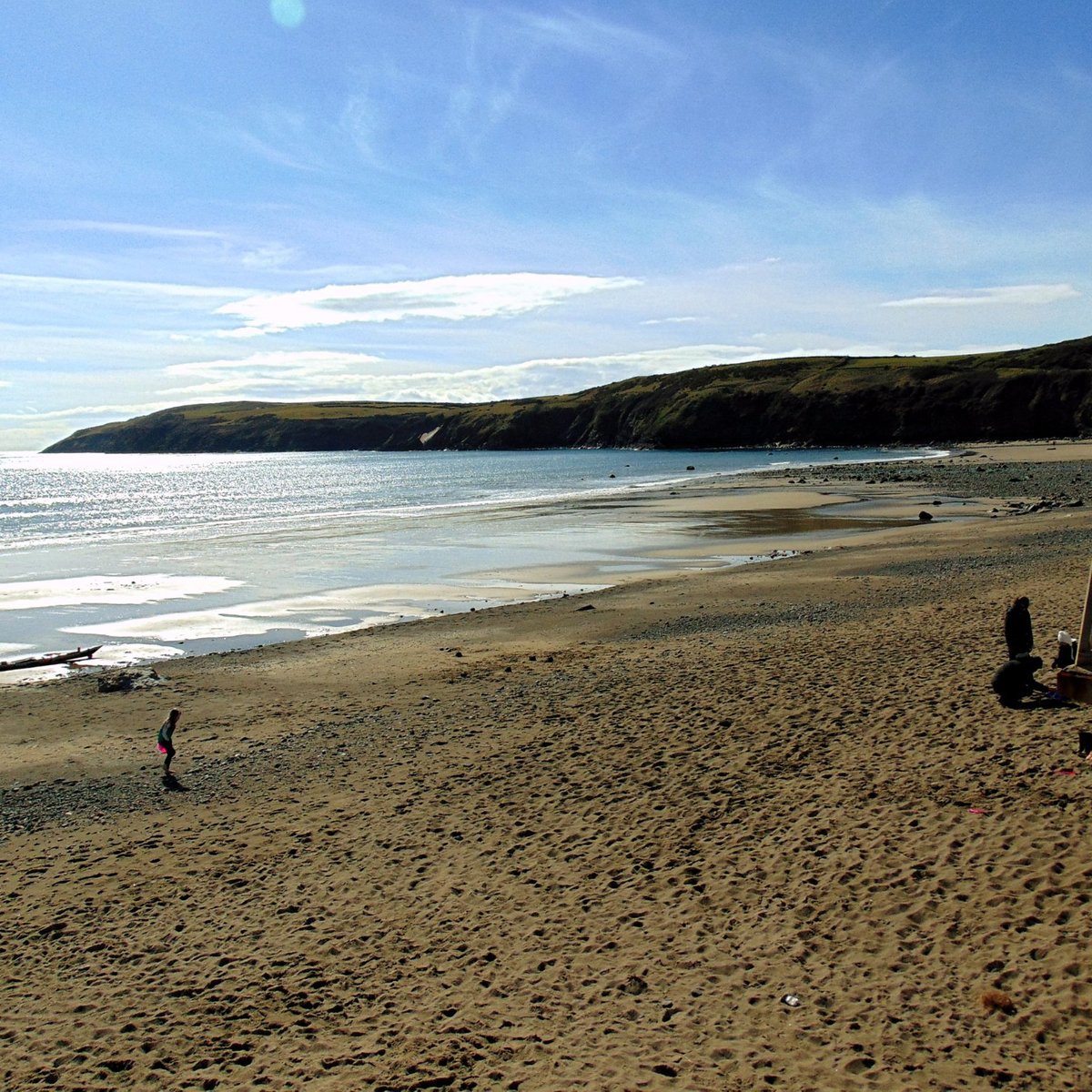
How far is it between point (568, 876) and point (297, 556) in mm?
34087

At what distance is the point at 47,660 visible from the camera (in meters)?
21.8

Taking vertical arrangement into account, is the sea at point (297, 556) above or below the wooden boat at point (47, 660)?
above

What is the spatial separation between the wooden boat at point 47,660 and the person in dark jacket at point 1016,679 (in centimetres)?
1925

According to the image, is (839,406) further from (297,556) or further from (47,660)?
(47,660)

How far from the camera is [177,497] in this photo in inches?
3588

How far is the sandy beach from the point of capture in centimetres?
696

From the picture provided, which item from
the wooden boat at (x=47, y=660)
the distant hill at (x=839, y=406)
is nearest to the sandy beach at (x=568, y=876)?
the wooden boat at (x=47, y=660)

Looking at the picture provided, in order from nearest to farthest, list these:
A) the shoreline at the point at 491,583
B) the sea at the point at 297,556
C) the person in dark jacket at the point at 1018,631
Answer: the person in dark jacket at the point at 1018,631
the shoreline at the point at 491,583
the sea at the point at 297,556

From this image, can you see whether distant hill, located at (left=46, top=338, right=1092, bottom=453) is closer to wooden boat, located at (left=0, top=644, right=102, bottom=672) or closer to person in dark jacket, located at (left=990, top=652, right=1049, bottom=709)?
person in dark jacket, located at (left=990, top=652, right=1049, bottom=709)

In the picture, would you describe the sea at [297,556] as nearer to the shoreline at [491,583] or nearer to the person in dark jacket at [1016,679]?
the shoreline at [491,583]

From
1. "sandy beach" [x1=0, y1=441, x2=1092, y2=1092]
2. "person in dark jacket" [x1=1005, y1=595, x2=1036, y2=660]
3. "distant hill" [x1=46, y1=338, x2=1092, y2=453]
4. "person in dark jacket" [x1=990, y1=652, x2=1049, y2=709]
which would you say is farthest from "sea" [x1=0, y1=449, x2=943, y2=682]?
"distant hill" [x1=46, y1=338, x2=1092, y2=453]

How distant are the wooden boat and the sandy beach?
112 inches

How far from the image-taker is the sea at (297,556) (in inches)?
1053

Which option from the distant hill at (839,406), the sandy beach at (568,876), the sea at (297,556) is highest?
the distant hill at (839,406)
